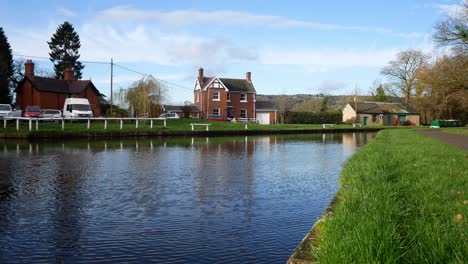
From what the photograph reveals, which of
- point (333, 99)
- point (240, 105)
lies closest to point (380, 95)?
point (333, 99)

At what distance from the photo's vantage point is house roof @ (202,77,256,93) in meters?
76.1

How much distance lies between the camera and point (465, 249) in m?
4.34

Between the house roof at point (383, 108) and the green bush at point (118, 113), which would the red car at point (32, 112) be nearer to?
the green bush at point (118, 113)

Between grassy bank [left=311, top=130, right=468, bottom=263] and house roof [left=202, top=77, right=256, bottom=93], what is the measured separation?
2646 inches

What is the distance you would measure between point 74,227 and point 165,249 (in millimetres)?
2107

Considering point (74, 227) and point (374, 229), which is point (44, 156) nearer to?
point (74, 227)

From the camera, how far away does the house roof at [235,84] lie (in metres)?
76.1

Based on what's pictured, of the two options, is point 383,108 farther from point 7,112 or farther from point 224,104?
point 7,112

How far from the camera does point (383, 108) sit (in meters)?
90.9

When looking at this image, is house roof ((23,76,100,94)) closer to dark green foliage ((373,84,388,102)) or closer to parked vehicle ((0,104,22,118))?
parked vehicle ((0,104,22,118))

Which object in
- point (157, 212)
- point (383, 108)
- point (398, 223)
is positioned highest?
point (383, 108)

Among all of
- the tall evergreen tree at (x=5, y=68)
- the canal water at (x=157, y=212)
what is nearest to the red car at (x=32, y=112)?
the tall evergreen tree at (x=5, y=68)

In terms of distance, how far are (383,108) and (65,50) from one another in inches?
2509

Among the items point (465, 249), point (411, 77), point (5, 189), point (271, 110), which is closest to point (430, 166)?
point (465, 249)
